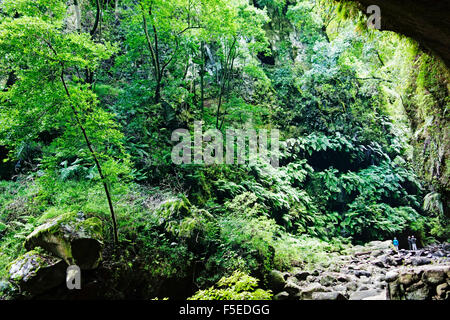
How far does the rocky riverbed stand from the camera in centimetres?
404

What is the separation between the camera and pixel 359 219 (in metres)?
12.0

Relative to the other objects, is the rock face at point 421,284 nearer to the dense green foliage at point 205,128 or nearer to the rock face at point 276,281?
the rock face at point 276,281

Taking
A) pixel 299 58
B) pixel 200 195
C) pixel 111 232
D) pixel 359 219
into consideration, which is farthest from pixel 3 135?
pixel 299 58

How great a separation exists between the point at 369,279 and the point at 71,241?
698cm

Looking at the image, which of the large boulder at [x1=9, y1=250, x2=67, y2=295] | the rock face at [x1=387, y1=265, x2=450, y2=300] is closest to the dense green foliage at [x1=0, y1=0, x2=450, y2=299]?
the large boulder at [x1=9, y1=250, x2=67, y2=295]

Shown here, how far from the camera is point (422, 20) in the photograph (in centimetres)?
348

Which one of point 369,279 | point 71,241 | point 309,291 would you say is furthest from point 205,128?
point 369,279

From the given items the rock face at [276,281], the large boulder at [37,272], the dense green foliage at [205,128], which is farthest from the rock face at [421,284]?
the large boulder at [37,272]

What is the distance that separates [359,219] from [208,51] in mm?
11418

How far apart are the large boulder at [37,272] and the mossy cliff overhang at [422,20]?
21.7 ft

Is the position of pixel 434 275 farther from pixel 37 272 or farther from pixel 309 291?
pixel 37 272

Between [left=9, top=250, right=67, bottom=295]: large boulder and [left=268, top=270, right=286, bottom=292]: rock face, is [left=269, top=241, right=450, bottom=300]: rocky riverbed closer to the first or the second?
[left=268, top=270, right=286, bottom=292]: rock face

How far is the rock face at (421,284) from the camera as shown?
3918 mm

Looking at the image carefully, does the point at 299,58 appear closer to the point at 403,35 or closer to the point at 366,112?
the point at 366,112
